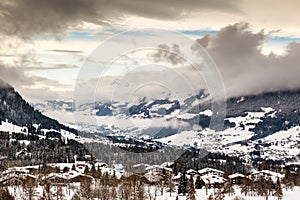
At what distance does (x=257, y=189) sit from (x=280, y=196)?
28.9 m

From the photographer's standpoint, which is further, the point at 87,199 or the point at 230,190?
the point at 230,190

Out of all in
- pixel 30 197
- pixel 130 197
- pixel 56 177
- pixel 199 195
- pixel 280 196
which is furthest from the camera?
pixel 56 177

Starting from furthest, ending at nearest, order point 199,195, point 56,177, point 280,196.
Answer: point 56,177, point 199,195, point 280,196

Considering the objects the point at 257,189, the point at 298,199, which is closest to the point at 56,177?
the point at 257,189

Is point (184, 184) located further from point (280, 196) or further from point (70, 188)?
point (70, 188)

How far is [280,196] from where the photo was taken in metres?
153

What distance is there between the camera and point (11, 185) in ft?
597

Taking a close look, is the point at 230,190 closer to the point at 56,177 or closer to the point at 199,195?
the point at 199,195

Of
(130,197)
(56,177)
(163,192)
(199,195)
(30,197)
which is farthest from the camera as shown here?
(56,177)

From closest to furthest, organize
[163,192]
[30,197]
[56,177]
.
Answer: [30,197], [163,192], [56,177]

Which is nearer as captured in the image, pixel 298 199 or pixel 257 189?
pixel 298 199

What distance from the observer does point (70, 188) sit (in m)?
179

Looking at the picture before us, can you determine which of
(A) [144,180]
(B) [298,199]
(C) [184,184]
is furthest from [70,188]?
(B) [298,199]

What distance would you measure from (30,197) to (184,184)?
5452 centimetres
